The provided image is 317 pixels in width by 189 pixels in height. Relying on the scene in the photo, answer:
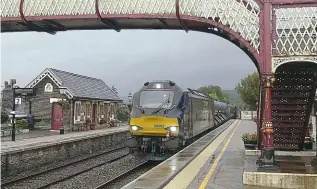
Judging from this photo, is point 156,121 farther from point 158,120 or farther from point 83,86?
point 83,86

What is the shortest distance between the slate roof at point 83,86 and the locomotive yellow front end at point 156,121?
12.9 m

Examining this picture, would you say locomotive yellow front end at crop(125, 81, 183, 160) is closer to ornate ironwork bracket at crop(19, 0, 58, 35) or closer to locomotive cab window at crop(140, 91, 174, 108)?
locomotive cab window at crop(140, 91, 174, 108)

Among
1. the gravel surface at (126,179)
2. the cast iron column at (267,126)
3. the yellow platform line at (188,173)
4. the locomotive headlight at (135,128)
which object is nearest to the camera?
the yellow platform line at (188,173)

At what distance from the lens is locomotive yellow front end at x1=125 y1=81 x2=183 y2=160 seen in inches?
Result: 543

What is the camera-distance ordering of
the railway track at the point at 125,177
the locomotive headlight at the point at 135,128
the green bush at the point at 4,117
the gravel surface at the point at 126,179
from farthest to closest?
the green bush at the point at 4,117 → the locomotive headlight at the point at 135,128 → the gravel surface at the point at 126,179 → the railway track at the point at 125,177

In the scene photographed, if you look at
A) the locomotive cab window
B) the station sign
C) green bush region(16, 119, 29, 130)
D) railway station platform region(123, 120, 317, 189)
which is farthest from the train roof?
the station sign

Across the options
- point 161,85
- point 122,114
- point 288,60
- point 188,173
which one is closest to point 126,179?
point 188,173

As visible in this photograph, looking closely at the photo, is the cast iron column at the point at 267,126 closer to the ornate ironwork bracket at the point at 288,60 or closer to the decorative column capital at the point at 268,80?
the decorative column capital at the point at 268,80

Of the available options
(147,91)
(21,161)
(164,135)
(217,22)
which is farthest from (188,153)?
(21,161)

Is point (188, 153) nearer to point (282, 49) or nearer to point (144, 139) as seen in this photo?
point (144, 139)

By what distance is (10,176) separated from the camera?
14203 mm

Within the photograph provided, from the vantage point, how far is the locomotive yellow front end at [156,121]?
45.3ft

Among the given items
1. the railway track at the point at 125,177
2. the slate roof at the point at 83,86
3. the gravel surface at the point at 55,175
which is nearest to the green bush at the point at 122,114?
the slate roof at the point at 83,86

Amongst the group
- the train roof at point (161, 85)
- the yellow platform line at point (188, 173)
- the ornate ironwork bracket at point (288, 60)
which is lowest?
the yellow platform line at point (188, 173)
